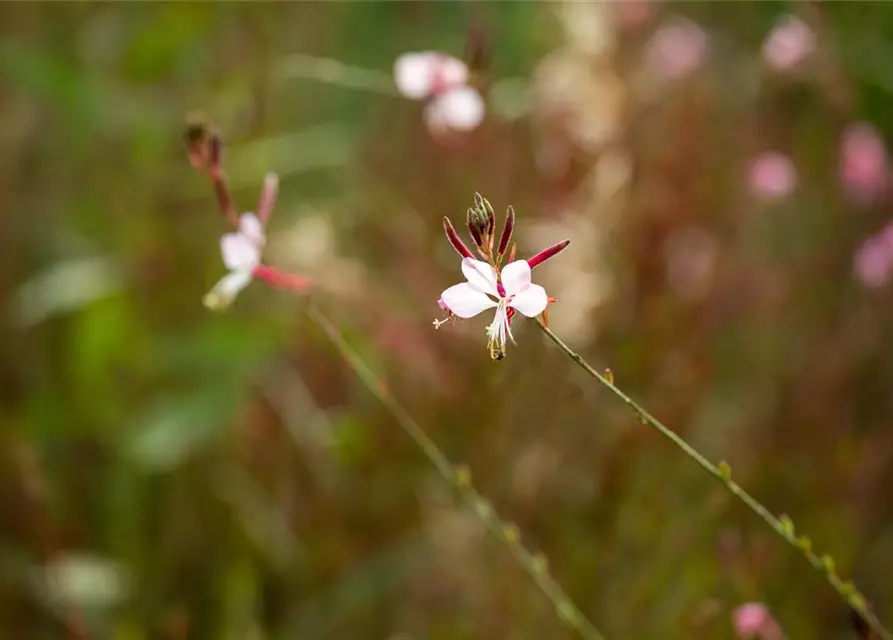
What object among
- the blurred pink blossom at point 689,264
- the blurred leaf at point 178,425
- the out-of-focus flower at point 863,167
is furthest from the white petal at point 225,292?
the out-of-focus flower at point 863,167

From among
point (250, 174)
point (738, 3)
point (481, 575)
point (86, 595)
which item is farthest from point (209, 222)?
point (738, 3)

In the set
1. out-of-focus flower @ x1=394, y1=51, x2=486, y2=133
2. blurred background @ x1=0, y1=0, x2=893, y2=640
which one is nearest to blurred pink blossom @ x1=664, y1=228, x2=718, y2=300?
blurred background @ x1=0, y1=0, x2=893, y2=640

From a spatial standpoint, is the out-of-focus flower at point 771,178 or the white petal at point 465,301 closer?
the white petal at point 465,301

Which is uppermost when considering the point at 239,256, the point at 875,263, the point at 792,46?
the point at 792,46

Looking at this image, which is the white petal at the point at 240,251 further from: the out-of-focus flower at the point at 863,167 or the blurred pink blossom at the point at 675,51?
the blurred pink blossom at the point at 675,51

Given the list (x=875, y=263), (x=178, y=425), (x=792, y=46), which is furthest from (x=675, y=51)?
(x=178, y=425)

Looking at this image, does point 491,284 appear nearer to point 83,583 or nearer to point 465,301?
point 465,301

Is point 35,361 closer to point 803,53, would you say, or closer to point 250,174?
point 250,174
